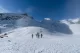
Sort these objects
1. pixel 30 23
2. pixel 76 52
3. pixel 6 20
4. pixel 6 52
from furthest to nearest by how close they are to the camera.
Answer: pixel 6 20 < pixel 30 23 < pixel 6 52 < pixel 76 52

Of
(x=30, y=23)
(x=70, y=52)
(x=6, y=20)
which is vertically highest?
(x=6, y=20)

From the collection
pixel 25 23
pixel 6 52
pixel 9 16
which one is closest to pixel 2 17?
pixel 9 16

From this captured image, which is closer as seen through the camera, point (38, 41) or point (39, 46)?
point (39, 46)

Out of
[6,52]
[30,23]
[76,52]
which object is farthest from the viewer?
[30,23]

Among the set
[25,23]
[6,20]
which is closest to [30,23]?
[25,23]

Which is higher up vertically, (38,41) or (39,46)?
(38,41)

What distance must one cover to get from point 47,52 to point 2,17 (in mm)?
150592

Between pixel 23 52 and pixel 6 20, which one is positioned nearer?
pixel 23 52

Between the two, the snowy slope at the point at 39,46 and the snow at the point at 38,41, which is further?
the snow at the point at 38,41

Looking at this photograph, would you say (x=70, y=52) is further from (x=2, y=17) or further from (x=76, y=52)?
(x=2, y=17)

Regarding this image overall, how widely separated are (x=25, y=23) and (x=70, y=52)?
99880 millimetres

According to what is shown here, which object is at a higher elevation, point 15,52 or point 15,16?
point 15,16

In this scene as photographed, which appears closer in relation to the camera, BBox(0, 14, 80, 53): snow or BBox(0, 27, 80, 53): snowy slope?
BBox(0, 27, 80, 53): snowy slope

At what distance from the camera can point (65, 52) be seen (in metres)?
18.9
